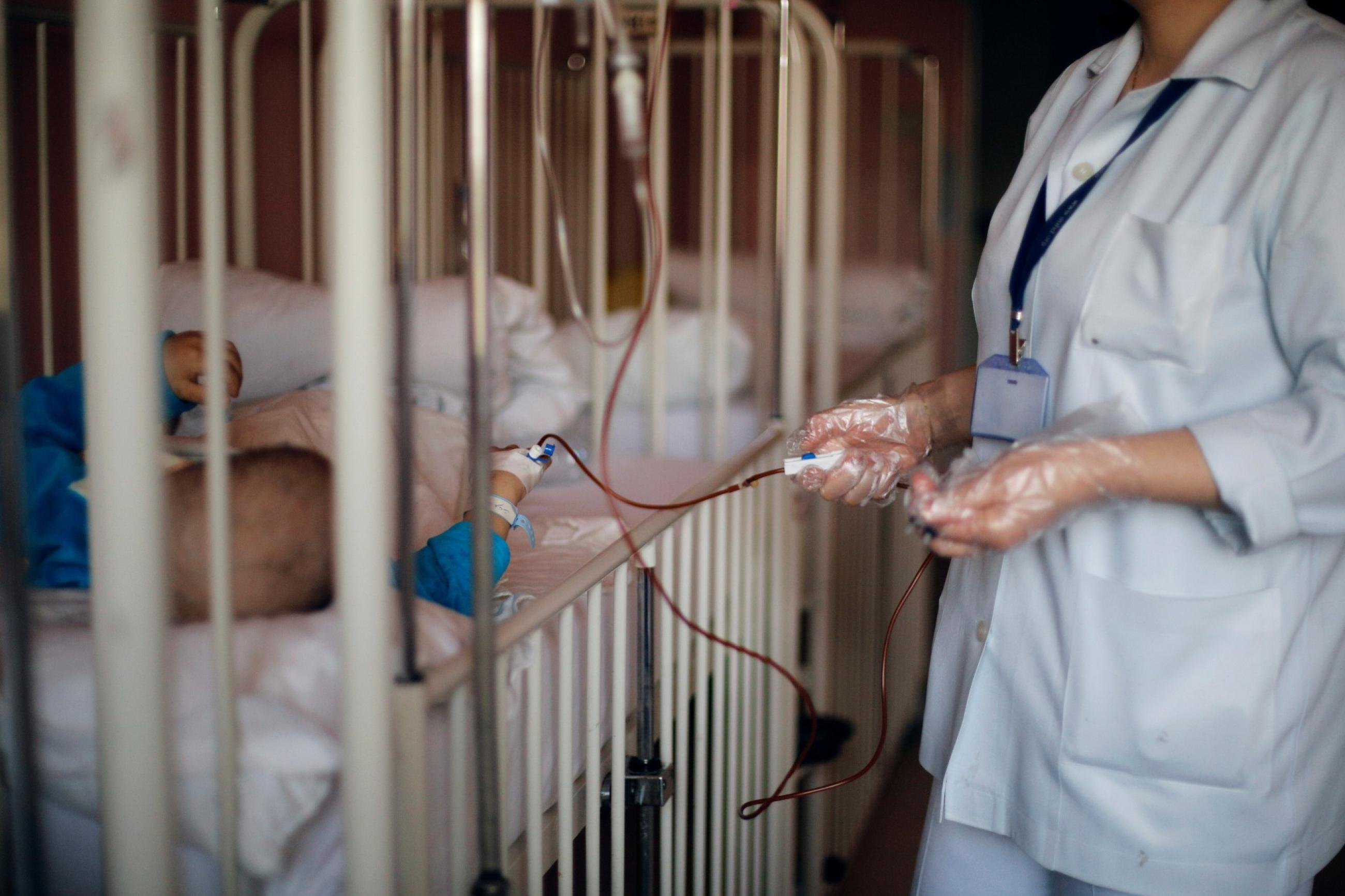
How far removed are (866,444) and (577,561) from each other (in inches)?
16.2

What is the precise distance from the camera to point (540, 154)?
1.15 metres

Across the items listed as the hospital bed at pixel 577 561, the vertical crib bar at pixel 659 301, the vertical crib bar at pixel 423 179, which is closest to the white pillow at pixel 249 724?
the hospital bed at pixel 577 561

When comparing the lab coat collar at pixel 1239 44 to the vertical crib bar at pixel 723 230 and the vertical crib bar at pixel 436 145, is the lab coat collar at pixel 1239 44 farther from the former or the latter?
the vertical crib bar at pixel 436 145

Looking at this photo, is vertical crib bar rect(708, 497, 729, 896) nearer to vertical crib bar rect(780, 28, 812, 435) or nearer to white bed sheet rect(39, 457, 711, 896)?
white bed sheet rect(39, 457, 711, 896)

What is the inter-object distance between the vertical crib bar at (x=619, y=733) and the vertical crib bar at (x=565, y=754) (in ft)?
0.31

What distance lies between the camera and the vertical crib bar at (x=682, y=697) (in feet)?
4.33

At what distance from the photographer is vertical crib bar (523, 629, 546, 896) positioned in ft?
3.04

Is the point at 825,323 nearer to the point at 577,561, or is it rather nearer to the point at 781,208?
the point at 781,208

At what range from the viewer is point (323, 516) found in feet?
2.91

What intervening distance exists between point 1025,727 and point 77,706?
78 cm

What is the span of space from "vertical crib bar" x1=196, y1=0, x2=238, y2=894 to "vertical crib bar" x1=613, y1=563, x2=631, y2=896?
458 millimetres

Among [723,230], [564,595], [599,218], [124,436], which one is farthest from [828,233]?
[124,436]

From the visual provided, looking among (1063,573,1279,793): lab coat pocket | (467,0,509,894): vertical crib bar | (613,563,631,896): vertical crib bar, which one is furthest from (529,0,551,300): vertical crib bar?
(1063,573,1279,793): lab coat pocket

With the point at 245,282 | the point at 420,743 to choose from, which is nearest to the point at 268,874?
the point at 420,743
